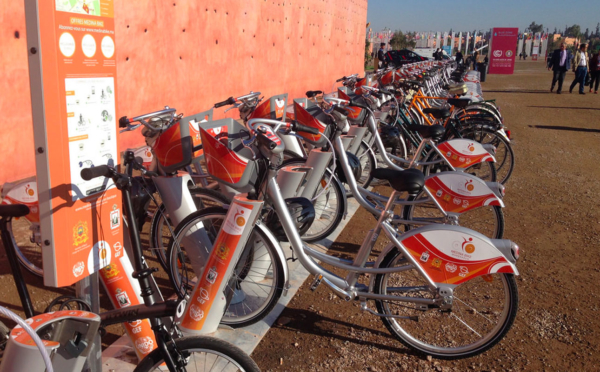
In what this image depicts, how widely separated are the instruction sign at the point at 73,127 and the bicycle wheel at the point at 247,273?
856 mm

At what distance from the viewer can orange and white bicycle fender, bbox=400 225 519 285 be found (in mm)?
2596

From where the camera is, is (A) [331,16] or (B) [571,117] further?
(A) [331,16]

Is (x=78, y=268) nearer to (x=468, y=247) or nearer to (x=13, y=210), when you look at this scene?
(x=13, y=210)

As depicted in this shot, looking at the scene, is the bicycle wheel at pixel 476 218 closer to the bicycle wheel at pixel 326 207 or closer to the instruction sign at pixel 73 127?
the bicycle wheel at pixel 326 207

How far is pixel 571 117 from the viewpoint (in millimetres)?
12461

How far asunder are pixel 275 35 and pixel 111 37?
33.7ft

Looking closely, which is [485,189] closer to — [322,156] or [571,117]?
[322,156]

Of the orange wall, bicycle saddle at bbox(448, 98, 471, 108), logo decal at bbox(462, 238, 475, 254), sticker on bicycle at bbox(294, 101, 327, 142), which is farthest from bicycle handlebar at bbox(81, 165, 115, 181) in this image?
bicycle saddle at bbox(448, 98, 471, 108)

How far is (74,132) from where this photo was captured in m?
1.88

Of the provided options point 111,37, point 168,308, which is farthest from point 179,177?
point 168,308

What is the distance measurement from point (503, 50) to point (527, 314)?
2755cm

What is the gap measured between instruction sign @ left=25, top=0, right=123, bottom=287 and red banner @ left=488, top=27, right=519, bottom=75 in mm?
28310

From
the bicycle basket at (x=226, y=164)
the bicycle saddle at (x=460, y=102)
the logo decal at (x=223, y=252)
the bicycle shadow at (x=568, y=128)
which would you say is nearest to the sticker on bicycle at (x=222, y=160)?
the bicycle basket at (x=226, y=164)

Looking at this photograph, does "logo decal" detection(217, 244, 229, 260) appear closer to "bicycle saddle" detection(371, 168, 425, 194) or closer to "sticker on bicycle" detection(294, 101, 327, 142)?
"bicycle saddle" detection(371, 168, 425, 194)
